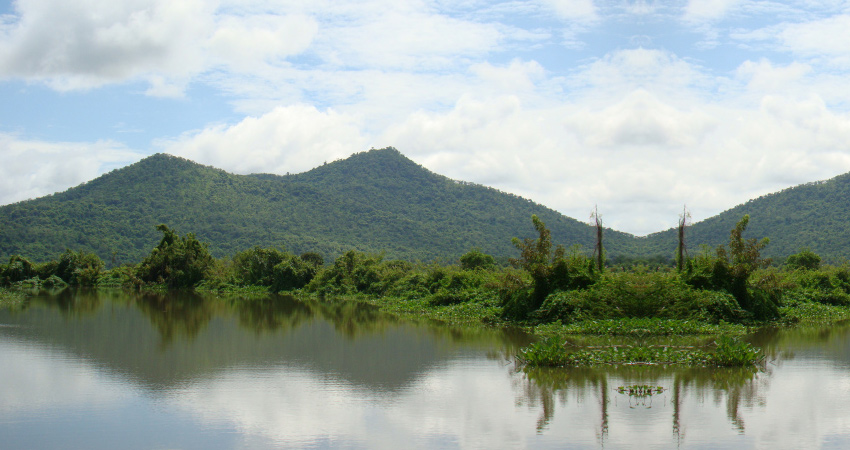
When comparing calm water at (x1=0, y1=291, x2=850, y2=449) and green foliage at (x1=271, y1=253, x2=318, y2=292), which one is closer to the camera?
calm water at (x1=0, y1=291, x2=850, y2=449)

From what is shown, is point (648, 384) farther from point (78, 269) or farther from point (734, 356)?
point (78, 269)

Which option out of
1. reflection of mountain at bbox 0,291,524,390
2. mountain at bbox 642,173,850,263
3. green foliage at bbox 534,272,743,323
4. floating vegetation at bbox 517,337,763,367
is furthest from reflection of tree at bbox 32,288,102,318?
mountain at bbox 642,173,850,263

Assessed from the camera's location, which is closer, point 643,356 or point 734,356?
point 734,356

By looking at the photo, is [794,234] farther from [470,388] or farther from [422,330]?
[470,388]

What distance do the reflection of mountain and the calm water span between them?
98 mm

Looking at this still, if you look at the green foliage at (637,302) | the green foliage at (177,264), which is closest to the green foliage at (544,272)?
the green foliage at (637,302)

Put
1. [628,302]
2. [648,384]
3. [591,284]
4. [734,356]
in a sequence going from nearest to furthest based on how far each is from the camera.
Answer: [648,384] < [734,356] < [628,302] < [591,284]

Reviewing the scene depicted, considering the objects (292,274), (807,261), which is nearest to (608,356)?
(807,261)

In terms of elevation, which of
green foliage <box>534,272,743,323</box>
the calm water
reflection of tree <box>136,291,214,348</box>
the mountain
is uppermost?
the mountain

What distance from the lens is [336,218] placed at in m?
113

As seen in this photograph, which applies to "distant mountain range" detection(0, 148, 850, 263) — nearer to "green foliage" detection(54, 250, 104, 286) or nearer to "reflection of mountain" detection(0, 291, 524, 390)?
"green foliage" detection(54, 250, 104, 286)

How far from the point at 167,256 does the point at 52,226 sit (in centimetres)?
4773

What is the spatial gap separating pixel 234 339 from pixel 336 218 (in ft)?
305

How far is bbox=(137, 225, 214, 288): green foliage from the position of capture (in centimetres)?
5284
